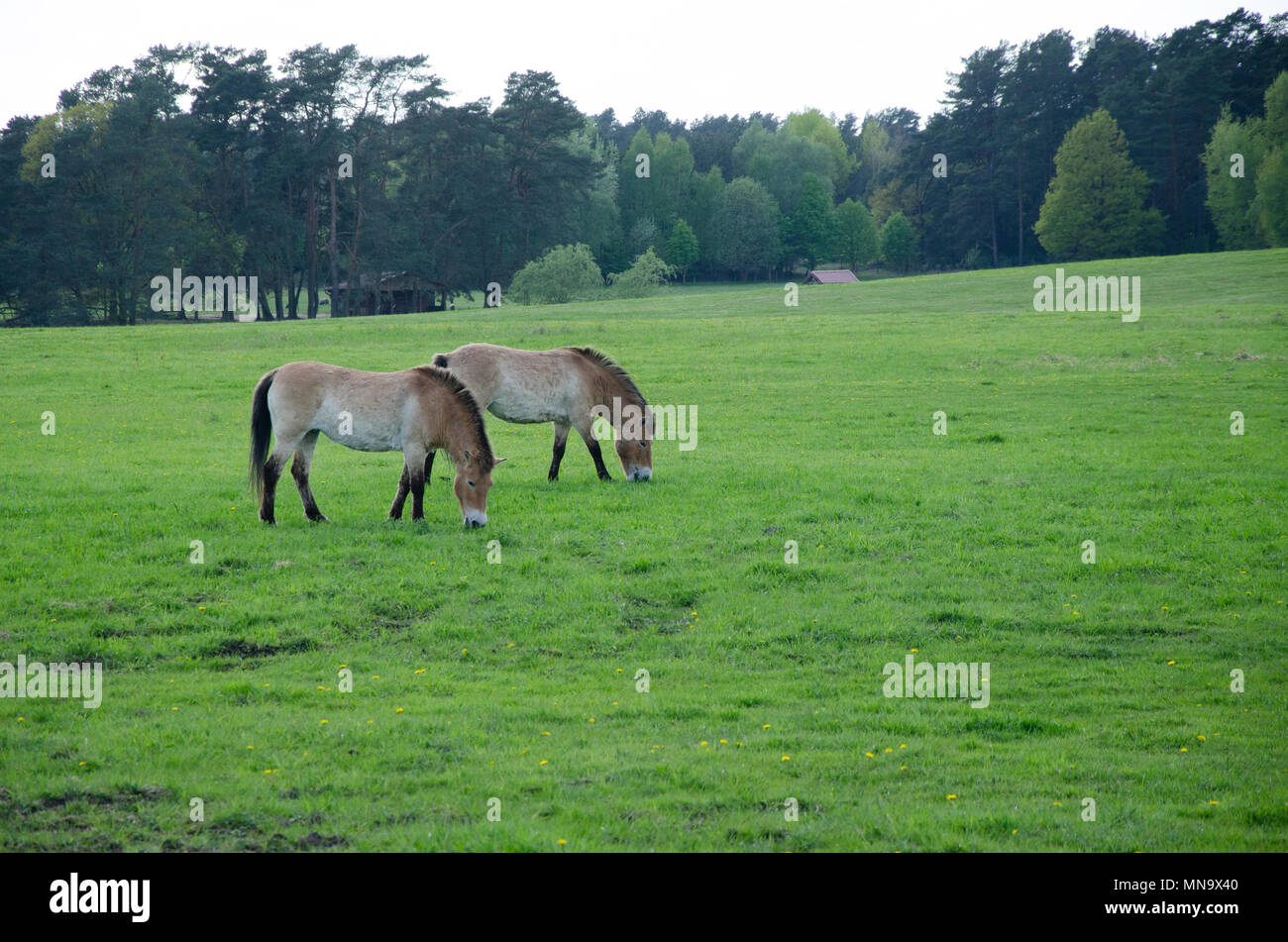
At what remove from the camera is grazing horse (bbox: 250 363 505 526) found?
12023 mm

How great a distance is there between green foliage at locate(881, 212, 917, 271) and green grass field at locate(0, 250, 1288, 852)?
247ft

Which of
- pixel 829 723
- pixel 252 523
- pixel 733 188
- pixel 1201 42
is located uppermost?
pixel 1201 42

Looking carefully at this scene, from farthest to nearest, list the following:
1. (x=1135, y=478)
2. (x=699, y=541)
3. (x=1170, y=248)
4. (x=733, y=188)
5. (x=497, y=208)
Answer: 1. (x=733, y=188)
2. (x=1170, y=248)
3. (x=497, y=208)
4. (x=1135, y=478)
5. (x=699, y=541)

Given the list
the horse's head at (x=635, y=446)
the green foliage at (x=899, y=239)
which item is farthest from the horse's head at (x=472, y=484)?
the green foliage at (x=899, y=239)

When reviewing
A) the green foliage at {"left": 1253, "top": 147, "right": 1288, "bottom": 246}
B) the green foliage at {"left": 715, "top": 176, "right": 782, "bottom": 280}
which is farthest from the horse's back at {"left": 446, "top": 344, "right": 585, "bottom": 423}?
the green foliage at {"left": 715, "top": 176, "right": 782, "bottom": 280}

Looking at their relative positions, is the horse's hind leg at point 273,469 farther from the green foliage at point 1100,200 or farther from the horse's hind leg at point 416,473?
the green foliage at point 1100,200

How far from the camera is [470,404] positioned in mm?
12367

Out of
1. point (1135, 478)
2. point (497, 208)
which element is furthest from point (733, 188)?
point (1135, 478)

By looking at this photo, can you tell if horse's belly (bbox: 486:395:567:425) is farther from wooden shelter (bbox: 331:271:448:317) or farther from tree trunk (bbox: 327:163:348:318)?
wooden shelter (bbox: 331:271:448:317)

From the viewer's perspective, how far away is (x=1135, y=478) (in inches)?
588

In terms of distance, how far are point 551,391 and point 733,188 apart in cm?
8344

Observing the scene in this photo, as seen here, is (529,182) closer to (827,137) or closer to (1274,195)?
(1274,195)
